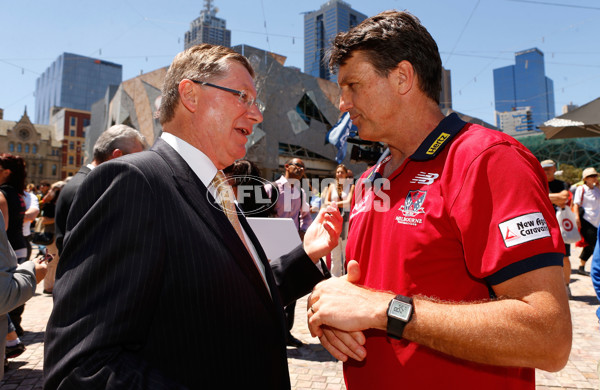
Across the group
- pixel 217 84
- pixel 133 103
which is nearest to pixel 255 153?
pixel 133 103

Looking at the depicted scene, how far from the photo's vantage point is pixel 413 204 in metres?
1.40

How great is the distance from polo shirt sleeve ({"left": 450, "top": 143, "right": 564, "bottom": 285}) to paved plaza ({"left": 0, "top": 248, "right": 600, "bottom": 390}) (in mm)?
3115

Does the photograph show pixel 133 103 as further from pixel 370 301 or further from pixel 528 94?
pixel 528 94

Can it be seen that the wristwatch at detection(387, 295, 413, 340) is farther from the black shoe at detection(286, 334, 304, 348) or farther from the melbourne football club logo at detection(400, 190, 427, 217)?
the black shoe at detection(286, 334, 304, 348)

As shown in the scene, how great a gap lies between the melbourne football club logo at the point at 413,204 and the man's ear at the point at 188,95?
39.4 inches

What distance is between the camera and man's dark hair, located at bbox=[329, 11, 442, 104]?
5.31ft

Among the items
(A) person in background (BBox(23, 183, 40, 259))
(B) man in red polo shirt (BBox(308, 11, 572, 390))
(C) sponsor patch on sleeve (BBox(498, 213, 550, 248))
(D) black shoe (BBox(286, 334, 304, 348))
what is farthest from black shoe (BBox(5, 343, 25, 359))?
(C) sponsor patch on sleeve (BBox(498, 213, 550, 248))

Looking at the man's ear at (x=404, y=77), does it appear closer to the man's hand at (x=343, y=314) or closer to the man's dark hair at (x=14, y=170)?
the man's hand at (x=343, y=314)

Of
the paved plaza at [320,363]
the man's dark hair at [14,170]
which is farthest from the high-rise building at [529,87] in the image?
the man's dark hair at [14,170]

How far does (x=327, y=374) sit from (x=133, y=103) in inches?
1408

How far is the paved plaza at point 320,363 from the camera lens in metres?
3.79

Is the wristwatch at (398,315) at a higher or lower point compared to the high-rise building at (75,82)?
lower

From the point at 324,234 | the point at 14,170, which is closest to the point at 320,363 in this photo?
the point at 324,234

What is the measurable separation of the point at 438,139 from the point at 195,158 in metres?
1.00
